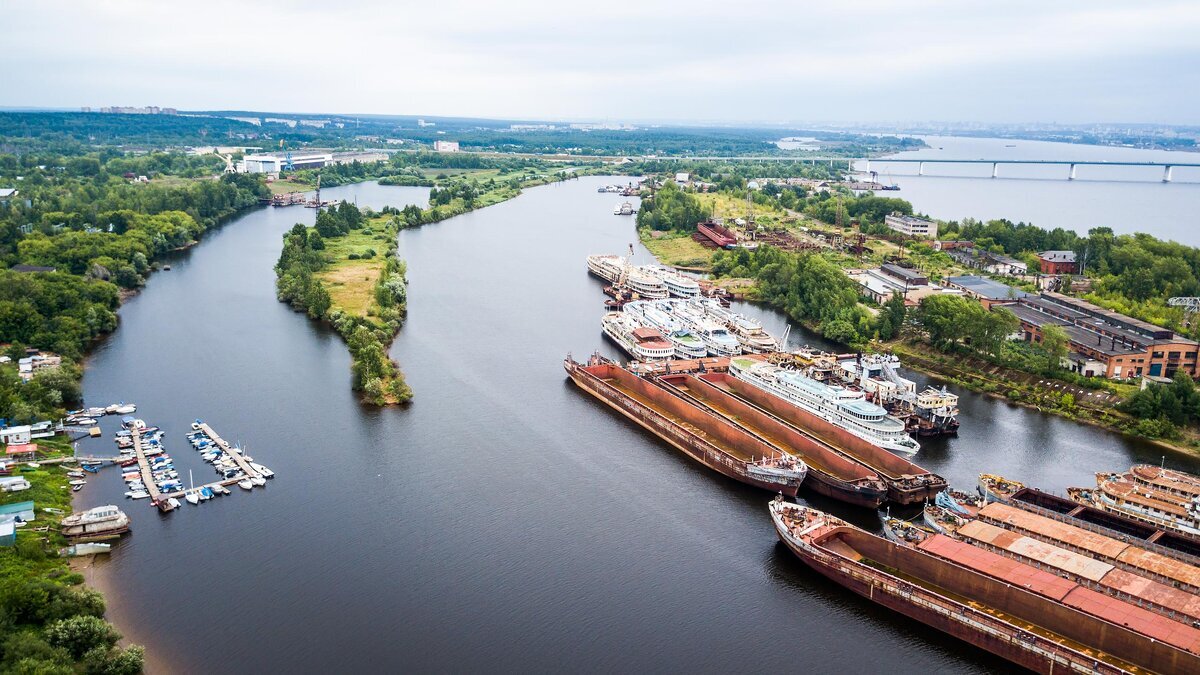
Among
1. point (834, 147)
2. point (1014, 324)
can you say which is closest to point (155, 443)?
point (1014, 324)

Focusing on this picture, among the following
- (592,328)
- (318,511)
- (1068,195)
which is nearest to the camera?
(318,511)

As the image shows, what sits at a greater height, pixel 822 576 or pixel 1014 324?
pixel 1014 324

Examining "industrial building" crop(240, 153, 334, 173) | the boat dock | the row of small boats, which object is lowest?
the boat dock

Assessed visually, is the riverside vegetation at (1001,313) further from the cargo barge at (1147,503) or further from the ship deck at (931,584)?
the ship deck at (931,584)

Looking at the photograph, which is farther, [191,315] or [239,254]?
[239,254]

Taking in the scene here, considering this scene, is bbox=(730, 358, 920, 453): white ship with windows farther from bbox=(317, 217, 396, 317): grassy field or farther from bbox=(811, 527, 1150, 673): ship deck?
bbox=(317, 217, 396, 317): grassy field

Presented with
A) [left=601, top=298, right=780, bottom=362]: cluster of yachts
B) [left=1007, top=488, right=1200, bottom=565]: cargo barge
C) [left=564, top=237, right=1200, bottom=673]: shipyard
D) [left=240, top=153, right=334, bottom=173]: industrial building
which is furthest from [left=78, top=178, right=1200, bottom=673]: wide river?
[left=240, top=153, right=334, bottom=173]: industrial building

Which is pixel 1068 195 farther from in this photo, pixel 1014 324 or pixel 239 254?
pixel 239 254

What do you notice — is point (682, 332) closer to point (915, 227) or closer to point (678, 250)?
point (678, 250)
